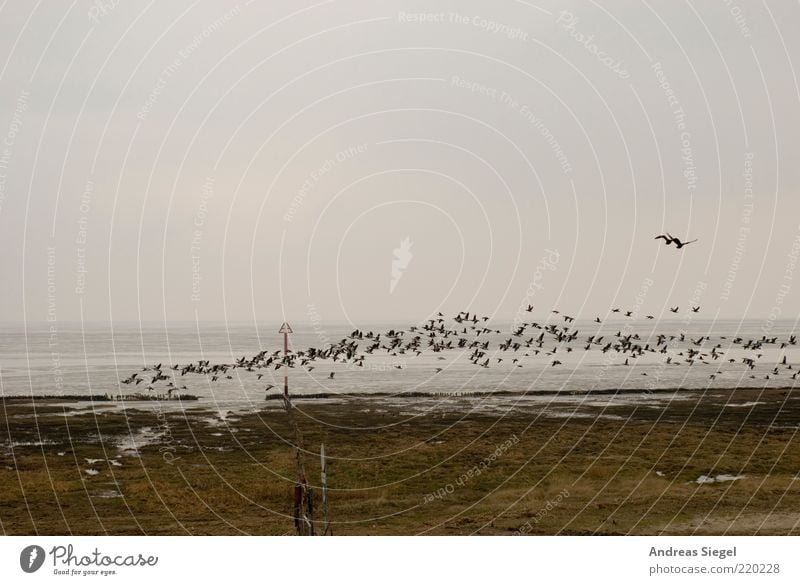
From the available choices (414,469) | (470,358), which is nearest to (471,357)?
(470,358)

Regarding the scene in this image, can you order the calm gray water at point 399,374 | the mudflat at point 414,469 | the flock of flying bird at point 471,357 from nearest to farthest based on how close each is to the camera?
the mudflat at point 414,469 → the flock of flying bird at point 471,357 → the calm gray water at point 399,374

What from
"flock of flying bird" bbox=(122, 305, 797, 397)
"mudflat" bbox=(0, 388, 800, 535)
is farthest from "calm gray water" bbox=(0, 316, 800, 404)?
"mudflat" bbox=(0, 388, 800, 535)

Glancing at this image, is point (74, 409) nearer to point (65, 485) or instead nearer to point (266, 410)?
point (266, 410)

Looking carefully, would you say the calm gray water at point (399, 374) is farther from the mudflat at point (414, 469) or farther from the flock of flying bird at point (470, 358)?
the mudflat at point (414, 469)

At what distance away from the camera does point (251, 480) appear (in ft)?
127

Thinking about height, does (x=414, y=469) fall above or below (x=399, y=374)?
below

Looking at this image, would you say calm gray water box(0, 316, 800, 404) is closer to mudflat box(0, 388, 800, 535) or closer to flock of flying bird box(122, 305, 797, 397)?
flock of flying bird box(122, 305, 797, 397)

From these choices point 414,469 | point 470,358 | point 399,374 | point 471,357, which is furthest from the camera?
point 399,374

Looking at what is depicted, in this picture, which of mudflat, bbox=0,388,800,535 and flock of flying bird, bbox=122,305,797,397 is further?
flock of flying bird, bbox=122,305,797,397

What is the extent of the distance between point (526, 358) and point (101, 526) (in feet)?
325

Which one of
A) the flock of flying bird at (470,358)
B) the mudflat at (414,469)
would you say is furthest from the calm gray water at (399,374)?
the mudflat at (414,469)

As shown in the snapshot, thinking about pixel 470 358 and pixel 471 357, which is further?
pixel 470 358

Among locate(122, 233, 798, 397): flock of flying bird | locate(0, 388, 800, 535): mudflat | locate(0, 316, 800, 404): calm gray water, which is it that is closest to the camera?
locate(0, 388, 800, 535): mudflat

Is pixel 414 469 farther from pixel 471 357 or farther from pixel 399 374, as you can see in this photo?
pixel 399 374
